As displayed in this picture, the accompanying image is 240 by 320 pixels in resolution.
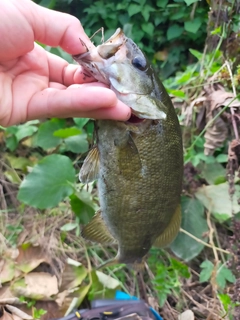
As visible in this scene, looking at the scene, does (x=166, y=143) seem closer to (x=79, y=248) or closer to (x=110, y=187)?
(x=110, y=187)

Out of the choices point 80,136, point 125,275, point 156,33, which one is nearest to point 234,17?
point 156,33

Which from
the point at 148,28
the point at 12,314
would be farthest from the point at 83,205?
the point at 148,28

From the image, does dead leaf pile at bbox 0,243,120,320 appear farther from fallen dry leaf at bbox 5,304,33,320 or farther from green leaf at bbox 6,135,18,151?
green leaf at bbox 6,135,18,151

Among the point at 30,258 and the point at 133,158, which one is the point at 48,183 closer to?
the point at 30,258

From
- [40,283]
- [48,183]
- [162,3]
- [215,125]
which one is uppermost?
[162,3]

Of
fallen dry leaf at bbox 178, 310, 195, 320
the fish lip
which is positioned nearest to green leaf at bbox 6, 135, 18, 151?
fallen dry leaf at bbox 178, 310, 195, 320
